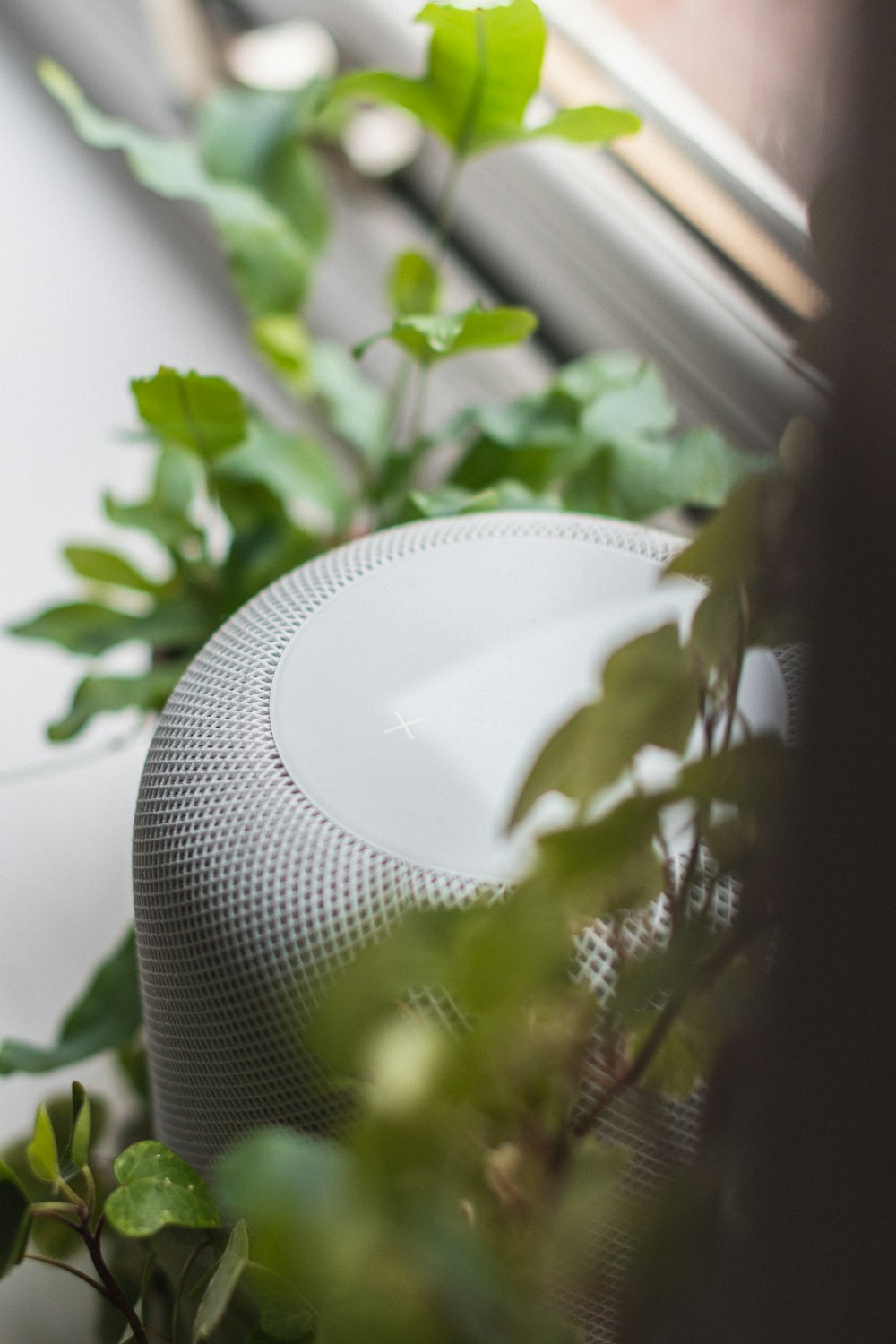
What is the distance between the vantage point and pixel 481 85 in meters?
0.71

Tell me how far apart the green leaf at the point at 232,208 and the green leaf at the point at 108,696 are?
0.99 ft

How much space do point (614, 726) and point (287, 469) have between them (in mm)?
636

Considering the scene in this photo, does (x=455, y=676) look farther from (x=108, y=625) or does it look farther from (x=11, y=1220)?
(x=108, y=625)

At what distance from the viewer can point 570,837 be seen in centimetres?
28

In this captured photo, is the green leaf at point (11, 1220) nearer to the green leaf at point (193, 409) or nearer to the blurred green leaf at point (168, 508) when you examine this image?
the green leaf at point (193, 409)

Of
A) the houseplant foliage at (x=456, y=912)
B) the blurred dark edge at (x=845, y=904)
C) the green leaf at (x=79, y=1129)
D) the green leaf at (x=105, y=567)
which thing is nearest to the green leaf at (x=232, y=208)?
the houseplant foliage at (x=456, y=912)

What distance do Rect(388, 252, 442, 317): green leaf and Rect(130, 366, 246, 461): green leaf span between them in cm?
15

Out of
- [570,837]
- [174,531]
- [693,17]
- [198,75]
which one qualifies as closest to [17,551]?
[174,531]

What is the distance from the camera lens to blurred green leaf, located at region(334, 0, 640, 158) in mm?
652

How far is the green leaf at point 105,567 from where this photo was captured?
919mm

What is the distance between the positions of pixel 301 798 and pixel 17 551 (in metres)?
0.81

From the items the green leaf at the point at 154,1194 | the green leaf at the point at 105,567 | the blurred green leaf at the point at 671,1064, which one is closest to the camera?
the blurred green leaf at the point at 671,1064

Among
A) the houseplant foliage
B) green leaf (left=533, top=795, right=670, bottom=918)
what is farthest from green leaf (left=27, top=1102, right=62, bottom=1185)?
green leaf (left=533, top=795, right=670, bottom=918)

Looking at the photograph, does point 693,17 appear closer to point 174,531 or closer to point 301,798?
point 174,531
